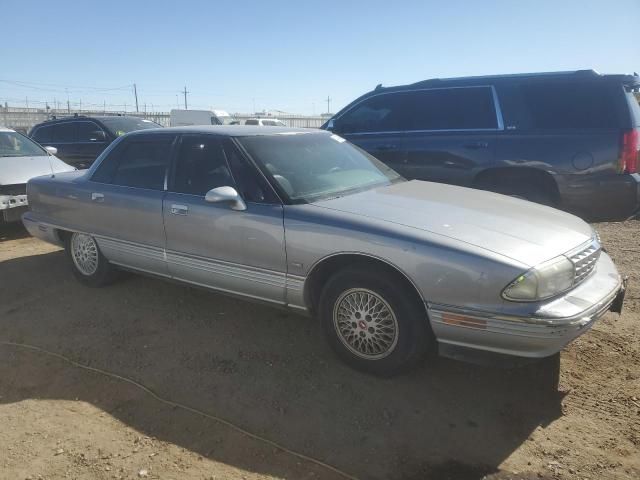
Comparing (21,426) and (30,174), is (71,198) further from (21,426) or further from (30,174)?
(30,174)

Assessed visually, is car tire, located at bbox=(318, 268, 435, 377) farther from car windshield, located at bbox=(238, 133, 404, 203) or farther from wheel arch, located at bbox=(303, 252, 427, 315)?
car windshield, located at bbox=(238, 133, 404, 203)

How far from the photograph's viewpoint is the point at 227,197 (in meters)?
3.46

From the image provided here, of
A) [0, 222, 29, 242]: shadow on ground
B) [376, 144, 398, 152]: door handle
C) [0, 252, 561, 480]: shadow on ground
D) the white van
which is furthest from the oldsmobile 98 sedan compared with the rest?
the white van

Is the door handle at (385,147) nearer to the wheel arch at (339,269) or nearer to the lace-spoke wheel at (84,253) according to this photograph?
the wheel arch at (339,269)

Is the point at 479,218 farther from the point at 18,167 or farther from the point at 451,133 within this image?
the point at 18,167

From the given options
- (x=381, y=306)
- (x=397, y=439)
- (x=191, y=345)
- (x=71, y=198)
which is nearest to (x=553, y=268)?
(x=381, y=306)

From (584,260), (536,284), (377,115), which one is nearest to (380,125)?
(377,115)

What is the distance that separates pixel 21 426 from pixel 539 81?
561 centimetres

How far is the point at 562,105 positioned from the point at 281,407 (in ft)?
14.4

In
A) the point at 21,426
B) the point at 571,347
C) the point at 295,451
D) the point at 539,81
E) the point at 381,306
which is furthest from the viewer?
the point at 539,81

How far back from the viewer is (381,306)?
3.07 meters

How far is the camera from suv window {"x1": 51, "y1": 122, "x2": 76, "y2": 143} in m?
10.7

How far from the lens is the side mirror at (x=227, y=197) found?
135 inches

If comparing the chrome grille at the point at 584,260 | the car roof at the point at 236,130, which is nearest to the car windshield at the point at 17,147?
the car roof at the point at 236,130
